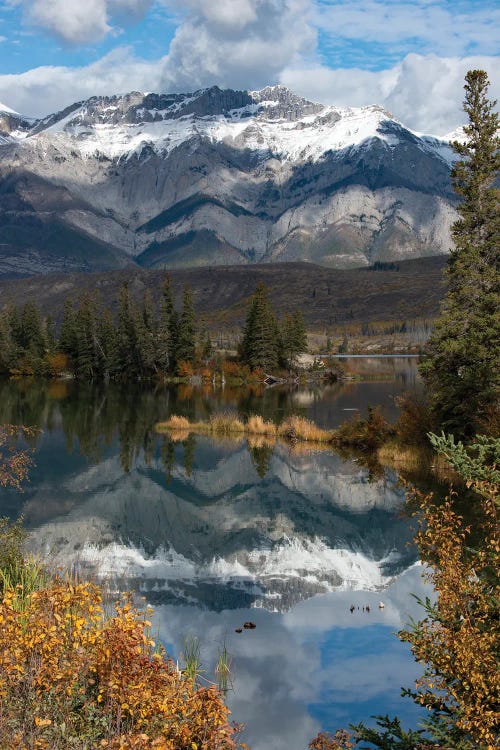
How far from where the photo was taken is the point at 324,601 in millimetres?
→ 19281

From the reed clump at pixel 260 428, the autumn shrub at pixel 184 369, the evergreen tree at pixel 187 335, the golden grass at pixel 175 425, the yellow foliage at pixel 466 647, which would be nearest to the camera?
the yellow foliage at pixel 466 647

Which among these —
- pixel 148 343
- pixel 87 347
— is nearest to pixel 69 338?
pixel 87 347

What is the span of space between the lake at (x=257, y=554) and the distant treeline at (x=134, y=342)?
60.6m

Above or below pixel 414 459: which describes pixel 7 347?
below

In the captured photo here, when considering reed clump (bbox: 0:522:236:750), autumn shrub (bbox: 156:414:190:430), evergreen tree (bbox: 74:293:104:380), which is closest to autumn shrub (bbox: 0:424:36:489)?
reed clump (bbox: 0:522:236:750)

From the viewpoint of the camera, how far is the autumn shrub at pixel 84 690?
24.3 ft

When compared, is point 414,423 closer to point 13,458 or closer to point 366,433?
point 366,433

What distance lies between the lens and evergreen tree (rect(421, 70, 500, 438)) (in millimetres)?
32438

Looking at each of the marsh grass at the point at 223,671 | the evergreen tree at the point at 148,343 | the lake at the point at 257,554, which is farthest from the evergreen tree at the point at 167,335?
the marsh grass at the point at 223,671

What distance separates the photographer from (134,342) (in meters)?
122

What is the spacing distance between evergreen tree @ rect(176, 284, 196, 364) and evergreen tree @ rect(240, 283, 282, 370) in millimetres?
9885

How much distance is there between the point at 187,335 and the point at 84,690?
11100 centimetres

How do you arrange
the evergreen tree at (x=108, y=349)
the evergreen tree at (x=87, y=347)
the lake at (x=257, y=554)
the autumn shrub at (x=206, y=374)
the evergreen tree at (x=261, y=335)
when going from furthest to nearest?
1. the evergreen tree at (x=87, y=347)
2. the evergreen tree at (x=108, y=349)
3. the autumn shrub at (x=206, y=374)
4. the evergreen tree at (x=261, y=335)
5. the lake at (x=257, y=554)

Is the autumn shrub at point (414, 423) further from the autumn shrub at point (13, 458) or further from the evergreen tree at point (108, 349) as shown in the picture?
the evergreen tree at point (108, 349)
